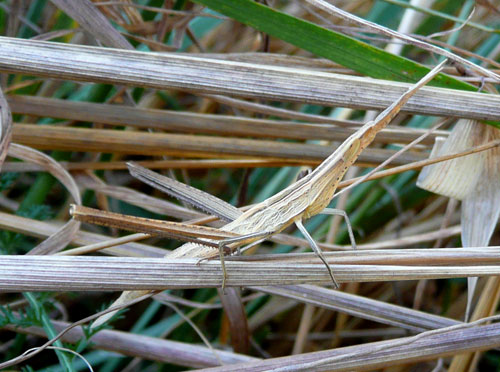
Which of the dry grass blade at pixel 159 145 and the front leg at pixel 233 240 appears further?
the dry grass blade at pixel 159 145

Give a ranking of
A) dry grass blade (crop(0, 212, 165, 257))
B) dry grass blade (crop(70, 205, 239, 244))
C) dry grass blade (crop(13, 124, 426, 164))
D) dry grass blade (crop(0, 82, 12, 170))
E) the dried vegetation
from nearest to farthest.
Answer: dry grass blade (crop(70, 205, 239, 244)), the dried vegetation, dry grass blade (crop(0, 82, 12, 170)), dry grass blade (crop(0, 212, 165, 257)), dry grass blade (crop(13, 124, 426, 164))

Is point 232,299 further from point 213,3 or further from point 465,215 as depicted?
point 213,3

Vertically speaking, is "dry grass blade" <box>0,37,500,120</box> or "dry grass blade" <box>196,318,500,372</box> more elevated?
"dry grass blade" <box>0,37,500,120</box>

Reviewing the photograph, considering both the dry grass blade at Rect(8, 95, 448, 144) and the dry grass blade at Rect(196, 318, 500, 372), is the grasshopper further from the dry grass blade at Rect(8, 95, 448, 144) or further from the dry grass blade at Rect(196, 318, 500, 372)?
the dry grass blade at Rect(8, 95, 448, 144)

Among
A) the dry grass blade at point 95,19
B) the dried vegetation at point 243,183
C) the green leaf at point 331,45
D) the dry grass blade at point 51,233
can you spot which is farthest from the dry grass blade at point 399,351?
the dry grass blade at point 95,19

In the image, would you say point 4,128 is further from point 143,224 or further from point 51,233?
point 143,224

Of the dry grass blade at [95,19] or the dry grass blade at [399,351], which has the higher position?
the dry grass blade at [95,19]

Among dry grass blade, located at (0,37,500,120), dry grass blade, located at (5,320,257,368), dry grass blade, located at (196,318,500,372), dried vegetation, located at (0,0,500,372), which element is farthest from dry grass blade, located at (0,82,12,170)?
dry grass blade, located at (196,318,500,372)

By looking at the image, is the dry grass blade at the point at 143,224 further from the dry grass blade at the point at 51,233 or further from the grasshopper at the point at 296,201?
the dry grass blade at the point at 51,233
